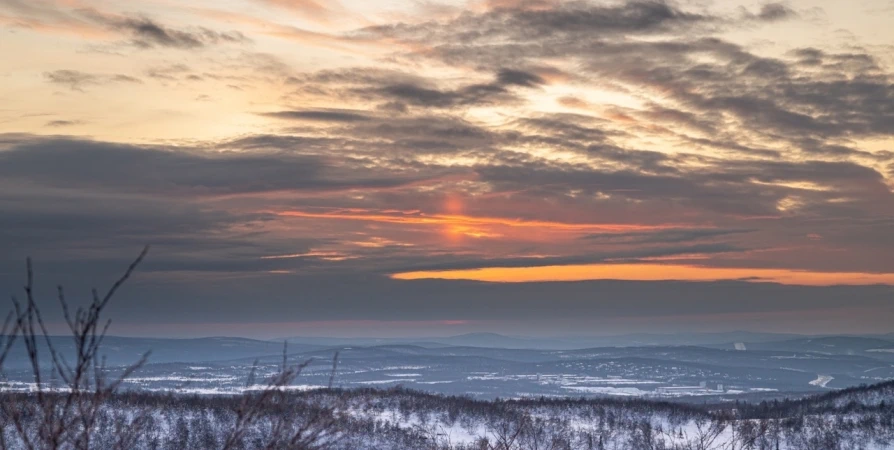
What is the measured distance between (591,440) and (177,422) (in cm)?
7951

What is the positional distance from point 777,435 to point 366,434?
7783cm

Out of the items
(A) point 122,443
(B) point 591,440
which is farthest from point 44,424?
(B) point 591,440

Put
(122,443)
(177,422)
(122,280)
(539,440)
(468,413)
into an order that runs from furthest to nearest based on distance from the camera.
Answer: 1. (468,413)
2. (539,440)
3. (177,422)
4. (122,443)
5. (122,280)

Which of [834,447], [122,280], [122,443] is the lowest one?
[834,447]

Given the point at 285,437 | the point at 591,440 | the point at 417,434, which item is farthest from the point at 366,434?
the point at 285,437

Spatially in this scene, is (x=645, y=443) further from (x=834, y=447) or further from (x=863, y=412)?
(x=863, y=412)

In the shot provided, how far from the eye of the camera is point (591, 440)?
183 meters

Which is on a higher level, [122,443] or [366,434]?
[122,443]

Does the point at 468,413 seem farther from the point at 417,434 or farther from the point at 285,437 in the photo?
the point at 285,437

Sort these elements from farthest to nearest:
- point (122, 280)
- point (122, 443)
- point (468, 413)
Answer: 1. point (468, 413)
2. point (122, 443)
3. point (122, 280)

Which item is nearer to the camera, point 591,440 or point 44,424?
point 44,424

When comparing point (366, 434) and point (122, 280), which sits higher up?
point (122, 280)

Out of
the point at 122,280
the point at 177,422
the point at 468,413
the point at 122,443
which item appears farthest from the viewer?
the point at 468,413

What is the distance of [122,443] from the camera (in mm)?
7770
